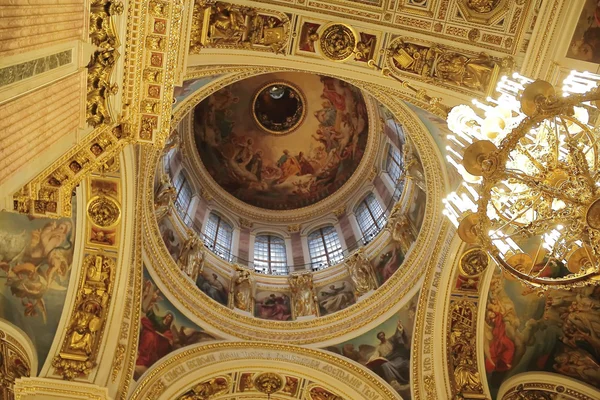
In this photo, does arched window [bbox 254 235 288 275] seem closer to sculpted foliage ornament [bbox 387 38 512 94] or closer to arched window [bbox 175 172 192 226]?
arched window [bbox 175 172 192 226]

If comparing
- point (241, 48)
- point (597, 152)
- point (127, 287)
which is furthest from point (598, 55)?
point (127, 287)

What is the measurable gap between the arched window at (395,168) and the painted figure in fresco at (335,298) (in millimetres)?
3045

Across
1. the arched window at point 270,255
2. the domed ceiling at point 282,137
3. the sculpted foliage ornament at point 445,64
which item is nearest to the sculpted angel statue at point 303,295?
the arched window at point 270,255

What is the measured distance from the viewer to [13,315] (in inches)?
435

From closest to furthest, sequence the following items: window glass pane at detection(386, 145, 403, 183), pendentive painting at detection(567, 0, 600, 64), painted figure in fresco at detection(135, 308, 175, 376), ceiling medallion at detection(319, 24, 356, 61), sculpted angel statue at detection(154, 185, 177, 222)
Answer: pendentive painting at detection(567, 0, 600, 64) < ceiling medallion at detection(319, 24, 356, 61) < painted figure in fresco at detection(135, 308, 175, 376) < sculpted angel statue at detection(154, 185, 177, 222) < window glass pane at detection(386, 145, 403, 183)

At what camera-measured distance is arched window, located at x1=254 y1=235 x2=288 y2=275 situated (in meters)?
16.5

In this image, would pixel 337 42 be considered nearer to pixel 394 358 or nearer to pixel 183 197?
pixel 394 358

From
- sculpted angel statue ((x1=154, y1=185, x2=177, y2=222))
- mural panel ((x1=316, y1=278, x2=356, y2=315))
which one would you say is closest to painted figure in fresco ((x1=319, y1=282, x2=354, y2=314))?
mural panel ((x1=316, y1=278, x2=356, y2=315))

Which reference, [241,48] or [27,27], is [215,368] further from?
[27,27]

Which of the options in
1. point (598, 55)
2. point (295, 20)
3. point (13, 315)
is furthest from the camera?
point (13, 315)

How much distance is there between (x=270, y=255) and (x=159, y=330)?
5.41m

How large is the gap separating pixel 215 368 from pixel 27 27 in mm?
9567

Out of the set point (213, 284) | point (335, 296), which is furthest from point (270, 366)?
point (335, 296)

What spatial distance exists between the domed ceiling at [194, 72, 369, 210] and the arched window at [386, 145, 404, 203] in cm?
207
